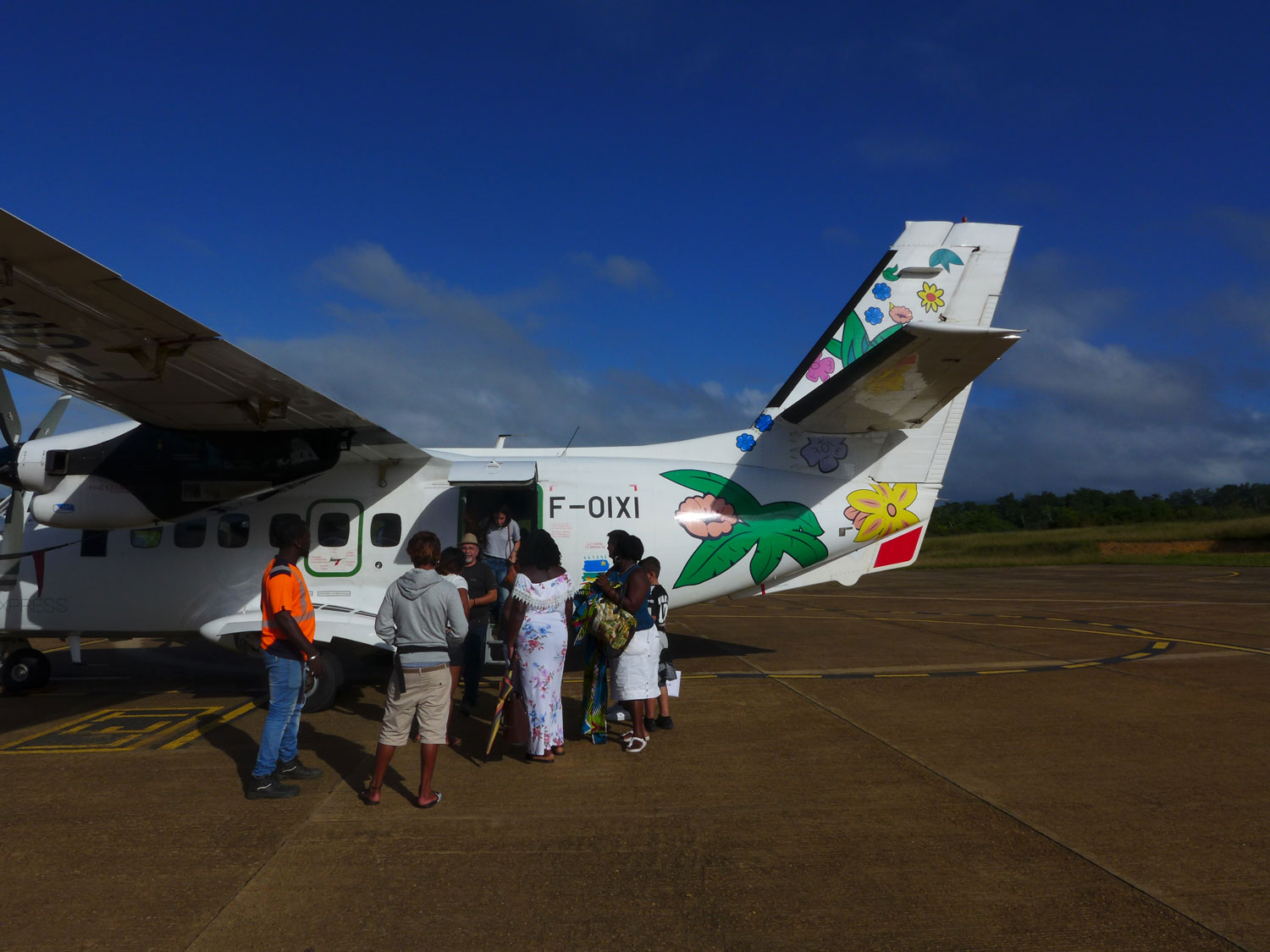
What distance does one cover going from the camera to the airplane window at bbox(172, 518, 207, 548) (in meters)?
8.88

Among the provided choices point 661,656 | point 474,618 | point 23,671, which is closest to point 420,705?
point 661,656

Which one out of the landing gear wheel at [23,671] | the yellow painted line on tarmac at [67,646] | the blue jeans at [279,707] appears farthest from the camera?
the yellow painted line on tarmac at [67,646]

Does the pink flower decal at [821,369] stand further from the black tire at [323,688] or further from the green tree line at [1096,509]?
the green tree line at [1096,509]

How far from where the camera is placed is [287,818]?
4.76m

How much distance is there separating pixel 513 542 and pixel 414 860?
412cm

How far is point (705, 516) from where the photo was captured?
30.2ft

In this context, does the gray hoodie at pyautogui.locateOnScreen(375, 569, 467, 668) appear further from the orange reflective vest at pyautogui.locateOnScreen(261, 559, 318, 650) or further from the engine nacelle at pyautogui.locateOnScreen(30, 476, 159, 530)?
the engine nacelle at pyautogui.locateOnScreen(30, 476, 159, 530)

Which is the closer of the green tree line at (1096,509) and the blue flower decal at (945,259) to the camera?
the blue flower decal at (945,259)

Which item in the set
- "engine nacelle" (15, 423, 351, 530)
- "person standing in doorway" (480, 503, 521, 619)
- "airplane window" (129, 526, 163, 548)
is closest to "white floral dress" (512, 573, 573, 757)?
"person standing in doorway" (480, 503, 521, 619)

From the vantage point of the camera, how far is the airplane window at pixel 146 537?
8.88m

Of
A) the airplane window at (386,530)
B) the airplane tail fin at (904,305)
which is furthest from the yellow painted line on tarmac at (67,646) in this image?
the airplane tail fin at (904,305)

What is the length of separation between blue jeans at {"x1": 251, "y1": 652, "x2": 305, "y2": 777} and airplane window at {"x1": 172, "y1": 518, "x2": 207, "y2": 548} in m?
4.50

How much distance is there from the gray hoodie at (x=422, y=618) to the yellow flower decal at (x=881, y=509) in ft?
19.4

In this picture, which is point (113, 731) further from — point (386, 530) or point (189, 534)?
point (386, 530)
